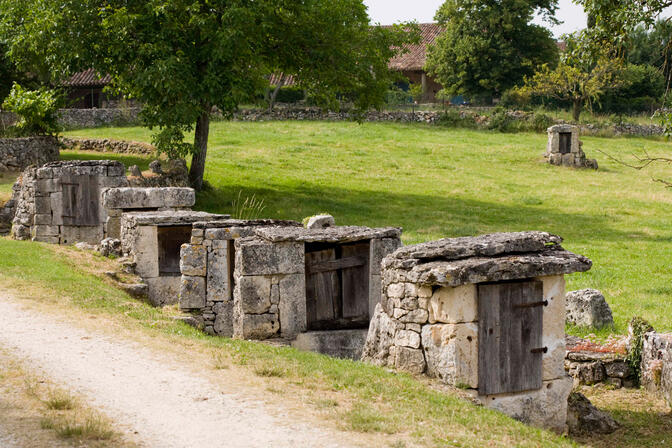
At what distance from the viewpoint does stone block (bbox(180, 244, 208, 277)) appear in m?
14.6

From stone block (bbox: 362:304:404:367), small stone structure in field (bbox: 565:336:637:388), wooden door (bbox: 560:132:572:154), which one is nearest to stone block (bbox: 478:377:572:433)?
stone block (bbox: 362:304:404:367)

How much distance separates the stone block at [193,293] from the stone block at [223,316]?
30cm

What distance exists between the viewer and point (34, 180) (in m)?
21.5

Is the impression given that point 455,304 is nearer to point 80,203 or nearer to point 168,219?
point 168,219

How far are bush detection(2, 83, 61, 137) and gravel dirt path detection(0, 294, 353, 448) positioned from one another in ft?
60.4

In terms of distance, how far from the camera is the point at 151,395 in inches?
338

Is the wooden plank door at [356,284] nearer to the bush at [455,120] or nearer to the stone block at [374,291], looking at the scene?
the stone block at [374,291]

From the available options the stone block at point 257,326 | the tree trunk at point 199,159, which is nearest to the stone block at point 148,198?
the stone block at point 257,326

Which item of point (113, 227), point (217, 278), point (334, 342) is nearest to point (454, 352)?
point (334, 342)

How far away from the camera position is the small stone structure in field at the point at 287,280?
1324 cm

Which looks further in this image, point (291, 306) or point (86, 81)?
point (86, 81)

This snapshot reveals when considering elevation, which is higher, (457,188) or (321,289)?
(457,188)

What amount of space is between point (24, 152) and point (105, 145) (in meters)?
6.27

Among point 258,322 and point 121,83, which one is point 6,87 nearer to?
point 121,83
